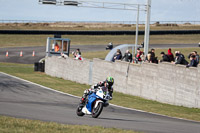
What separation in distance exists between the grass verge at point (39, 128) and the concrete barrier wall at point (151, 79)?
28.9 ft

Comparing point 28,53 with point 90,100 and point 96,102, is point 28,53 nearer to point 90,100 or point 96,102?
point 90,100

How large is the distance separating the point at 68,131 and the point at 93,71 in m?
18.6

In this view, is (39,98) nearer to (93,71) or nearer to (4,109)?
(4,109)

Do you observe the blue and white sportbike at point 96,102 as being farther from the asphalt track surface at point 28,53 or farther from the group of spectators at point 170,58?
the asphalt track surface at point 28,53

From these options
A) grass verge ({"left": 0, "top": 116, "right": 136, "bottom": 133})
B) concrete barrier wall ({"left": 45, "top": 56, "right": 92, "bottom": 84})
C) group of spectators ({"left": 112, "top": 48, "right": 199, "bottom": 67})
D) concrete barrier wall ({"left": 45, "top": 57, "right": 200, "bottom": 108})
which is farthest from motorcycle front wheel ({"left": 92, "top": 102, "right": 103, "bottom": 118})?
concrete barrier wall ({"left": 45, "top": 56, "right": 92, "bottom": 84})

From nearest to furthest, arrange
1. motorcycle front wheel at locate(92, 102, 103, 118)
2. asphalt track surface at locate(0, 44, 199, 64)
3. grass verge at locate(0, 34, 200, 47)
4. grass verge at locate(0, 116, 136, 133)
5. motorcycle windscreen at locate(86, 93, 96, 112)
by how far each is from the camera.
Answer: grass verge at locate(0, 116, 136, 133)
motorcycle front wheel at locate(92, 102, 103, 118)
motorcycle windscreen at locate(86, 93, 96, 112)
asphalt track surface at locate(0, 44, 199, 64)
grass verge at locate(0, 34, 200, 47)

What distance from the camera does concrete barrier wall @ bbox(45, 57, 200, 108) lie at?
62.1ft

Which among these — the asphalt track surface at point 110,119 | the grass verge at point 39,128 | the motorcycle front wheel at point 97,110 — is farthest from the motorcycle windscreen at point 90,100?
the grass verge at point 39,128

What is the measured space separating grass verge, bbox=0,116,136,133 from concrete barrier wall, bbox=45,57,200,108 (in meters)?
8.82

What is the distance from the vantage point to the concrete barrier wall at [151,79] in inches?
745

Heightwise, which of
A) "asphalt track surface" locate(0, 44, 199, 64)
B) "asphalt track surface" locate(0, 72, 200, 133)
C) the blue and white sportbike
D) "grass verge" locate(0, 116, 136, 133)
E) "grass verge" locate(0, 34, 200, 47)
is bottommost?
"asphalt track surface" locate(0, 72, 200, 133)

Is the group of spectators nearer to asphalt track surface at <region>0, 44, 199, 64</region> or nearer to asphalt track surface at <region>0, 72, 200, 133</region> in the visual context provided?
asphalt track surface at <region>0, 72, 200, 133</region>

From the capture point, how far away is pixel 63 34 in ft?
232

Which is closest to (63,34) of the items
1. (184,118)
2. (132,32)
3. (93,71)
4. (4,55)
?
(132,32)
